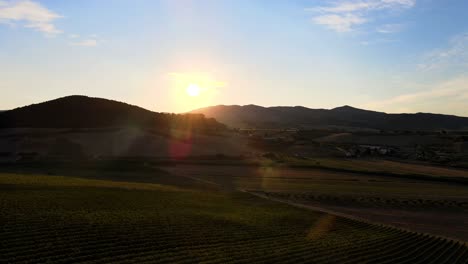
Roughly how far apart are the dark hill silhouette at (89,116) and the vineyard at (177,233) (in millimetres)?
81084

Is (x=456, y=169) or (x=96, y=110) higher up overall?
(x=96, y=110)

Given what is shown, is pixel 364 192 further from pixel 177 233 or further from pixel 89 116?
pixel 89 116

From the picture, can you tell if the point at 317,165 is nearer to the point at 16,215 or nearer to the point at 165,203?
the point at 165,203

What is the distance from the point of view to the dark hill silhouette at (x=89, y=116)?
124 meters

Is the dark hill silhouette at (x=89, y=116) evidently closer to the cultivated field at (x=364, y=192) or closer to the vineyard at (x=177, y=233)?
the cultivated field at (x=364, y=192)

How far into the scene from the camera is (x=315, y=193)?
59.6 meters

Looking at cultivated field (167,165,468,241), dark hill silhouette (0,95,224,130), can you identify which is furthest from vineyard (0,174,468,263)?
dark hill silhouette (0,95,224,130)

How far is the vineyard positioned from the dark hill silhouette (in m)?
81.1

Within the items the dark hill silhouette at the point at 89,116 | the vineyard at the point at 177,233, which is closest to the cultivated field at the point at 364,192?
the vineyard at the point at 177,233

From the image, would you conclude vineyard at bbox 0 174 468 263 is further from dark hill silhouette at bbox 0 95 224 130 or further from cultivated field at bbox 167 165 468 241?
dark hill silhouette at bbox 0 95 224 130

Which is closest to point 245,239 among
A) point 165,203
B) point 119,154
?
point 165,203

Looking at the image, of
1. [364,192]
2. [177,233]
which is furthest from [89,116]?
[177,233]

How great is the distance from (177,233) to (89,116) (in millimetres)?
105578

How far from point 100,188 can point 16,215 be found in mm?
18788
